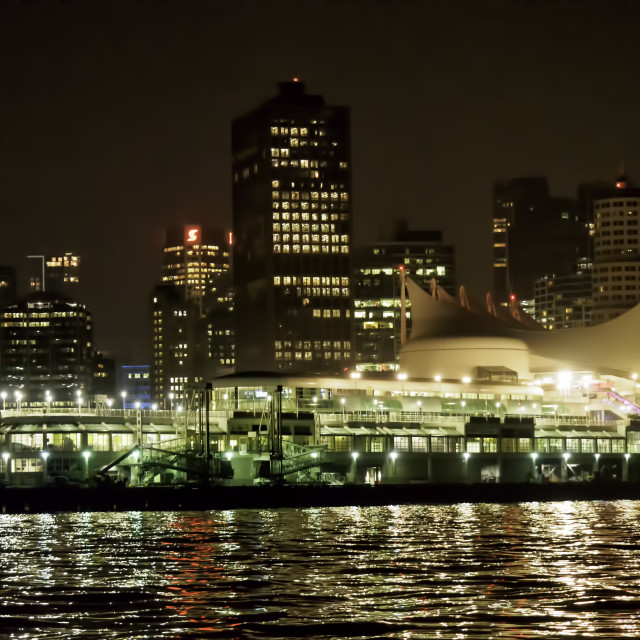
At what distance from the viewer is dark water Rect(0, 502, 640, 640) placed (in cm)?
4022

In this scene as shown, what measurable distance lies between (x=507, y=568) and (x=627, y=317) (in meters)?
133

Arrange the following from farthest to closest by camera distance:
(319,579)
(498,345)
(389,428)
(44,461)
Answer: (498,345), (389,428), (44,461), (319,579)

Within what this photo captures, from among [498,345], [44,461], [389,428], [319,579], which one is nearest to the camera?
[319,579]

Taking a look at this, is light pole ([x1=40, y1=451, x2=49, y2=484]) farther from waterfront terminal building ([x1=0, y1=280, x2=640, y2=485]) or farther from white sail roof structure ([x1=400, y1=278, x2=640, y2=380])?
white sail roof structure ([x1=400, y1=278, x2=640, y2=380])

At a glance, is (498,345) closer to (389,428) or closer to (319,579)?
(389,428)

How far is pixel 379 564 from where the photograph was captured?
5528cm

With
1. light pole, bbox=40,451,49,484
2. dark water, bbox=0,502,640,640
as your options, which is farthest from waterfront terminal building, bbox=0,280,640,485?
dark water, bbox=0,502,640,640

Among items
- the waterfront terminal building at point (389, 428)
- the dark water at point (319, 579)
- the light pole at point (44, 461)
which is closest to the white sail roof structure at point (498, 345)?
the waterfront terminal building at point (389, 428)

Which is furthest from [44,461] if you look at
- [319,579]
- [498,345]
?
[498,345]

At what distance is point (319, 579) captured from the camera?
49.8 meters

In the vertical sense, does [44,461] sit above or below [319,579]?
above

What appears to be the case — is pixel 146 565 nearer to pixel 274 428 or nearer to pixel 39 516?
pixel 39 516

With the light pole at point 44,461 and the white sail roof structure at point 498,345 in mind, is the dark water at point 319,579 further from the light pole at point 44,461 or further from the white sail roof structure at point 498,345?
the white sail roof structure at point 498,345

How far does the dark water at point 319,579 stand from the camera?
4022 cm
